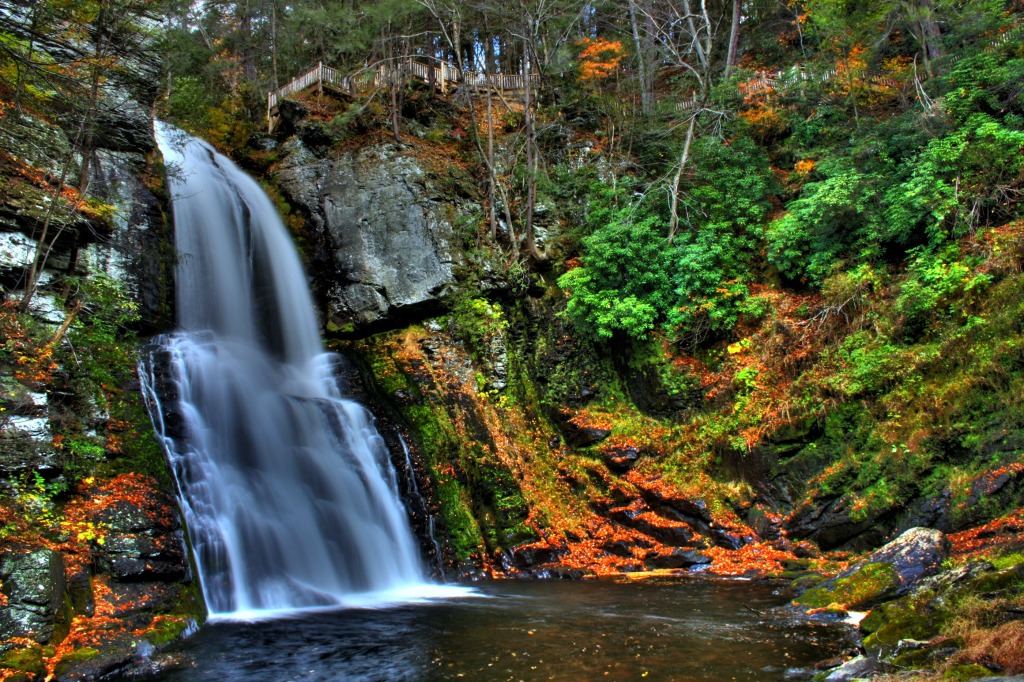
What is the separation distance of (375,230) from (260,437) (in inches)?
267

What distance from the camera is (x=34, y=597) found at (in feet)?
20.0

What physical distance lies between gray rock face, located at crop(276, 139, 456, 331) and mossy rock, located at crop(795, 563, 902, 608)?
10182 millimetres

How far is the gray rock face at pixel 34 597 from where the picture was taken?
5.89 m

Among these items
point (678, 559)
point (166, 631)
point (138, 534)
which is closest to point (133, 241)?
point (138, 534)

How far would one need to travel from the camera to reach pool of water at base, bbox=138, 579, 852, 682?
575 cm

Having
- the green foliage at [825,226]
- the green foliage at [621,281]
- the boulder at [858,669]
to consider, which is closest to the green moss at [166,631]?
the boulder at [858,669]

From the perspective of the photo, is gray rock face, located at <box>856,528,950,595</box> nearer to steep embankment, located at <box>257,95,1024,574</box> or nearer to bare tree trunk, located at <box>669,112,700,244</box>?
steep embankment, located at <box>257,95,1024,574</box>

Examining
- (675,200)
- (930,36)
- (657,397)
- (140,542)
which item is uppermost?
(930,36)

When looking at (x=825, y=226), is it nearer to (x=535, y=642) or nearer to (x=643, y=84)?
(x=643, y=84)

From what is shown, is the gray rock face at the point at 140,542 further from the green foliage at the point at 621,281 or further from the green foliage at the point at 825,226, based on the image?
the green foliage at the point at 825,226

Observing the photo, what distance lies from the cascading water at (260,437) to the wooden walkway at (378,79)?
5509 mm

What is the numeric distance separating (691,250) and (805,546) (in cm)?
705

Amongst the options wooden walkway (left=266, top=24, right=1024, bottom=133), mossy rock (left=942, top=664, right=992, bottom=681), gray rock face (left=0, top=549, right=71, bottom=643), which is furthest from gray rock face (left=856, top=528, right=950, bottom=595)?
wooden walkway (left=266, top=24, right=1024, bottom=133)

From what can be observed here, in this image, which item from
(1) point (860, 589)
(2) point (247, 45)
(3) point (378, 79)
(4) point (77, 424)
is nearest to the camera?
(1) point (860, 589)
